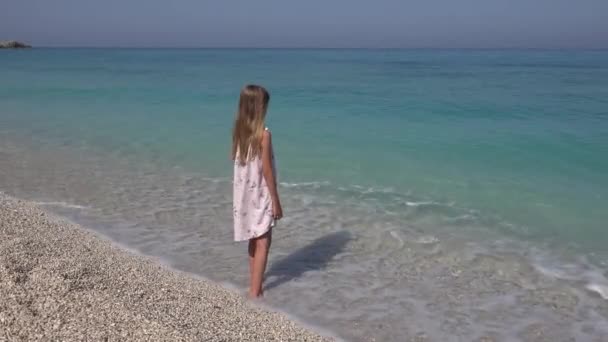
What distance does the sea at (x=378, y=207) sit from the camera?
4941 mm

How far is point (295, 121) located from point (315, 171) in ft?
23.4

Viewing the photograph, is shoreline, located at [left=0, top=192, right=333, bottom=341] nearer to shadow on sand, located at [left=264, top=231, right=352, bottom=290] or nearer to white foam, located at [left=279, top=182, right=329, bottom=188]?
shadow on sand, located at [left=264, top=231, right=352, bottom=290]

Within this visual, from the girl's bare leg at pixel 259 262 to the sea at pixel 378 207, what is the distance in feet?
0.84

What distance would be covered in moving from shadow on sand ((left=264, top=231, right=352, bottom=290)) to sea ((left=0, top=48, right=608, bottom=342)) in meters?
0.03

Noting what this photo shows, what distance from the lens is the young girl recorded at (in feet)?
14.3

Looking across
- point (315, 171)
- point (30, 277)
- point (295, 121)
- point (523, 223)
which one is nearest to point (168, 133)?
point (295, 121)

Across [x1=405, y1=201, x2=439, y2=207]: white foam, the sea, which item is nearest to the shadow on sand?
the sea

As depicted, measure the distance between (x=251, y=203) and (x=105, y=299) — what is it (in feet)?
4.58

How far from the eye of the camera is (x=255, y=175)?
4.55 m

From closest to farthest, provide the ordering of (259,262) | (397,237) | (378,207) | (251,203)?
(251,203), (259,262), (397,237), (378,207)

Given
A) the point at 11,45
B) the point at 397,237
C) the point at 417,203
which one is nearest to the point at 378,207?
the point at 417,203

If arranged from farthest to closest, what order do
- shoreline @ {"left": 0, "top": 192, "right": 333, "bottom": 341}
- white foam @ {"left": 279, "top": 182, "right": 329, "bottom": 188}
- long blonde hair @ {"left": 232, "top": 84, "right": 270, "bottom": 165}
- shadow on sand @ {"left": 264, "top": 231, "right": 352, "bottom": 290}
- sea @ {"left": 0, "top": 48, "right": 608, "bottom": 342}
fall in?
1. white foam @ {"left": 279, "top": 182, "right": 329, "bottom": 188}
2. shadow on sand @ {"left": 264, "top": 231, "right": 352, "bottom": 290}
3. sea @ {"left": 0, "top": 48, "right": 608, "bottom": 342}
4. long blonde hair @ {"left": 232, "top": 84, "right": 270, "bottom": 165}
5. shoreline @ {"left": 0, "top": 192, "right": 333, "bottom": 341}

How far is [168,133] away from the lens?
46.5 ft

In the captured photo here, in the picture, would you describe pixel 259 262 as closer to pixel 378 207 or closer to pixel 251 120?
pixel 251 120
